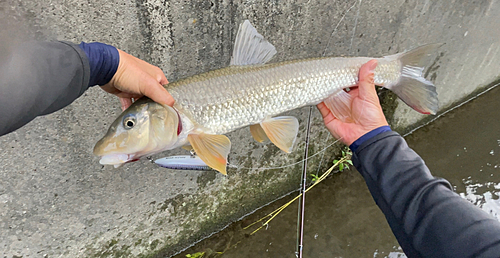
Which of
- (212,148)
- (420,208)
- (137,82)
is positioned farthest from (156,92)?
(420,208)

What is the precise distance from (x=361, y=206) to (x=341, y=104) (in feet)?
4.86

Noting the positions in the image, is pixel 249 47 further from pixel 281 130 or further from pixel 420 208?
pixel 420 208

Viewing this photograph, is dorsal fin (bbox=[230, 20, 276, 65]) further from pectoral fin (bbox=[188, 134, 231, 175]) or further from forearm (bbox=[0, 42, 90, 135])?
forearm (bbox=[0, 42, 90, 135])

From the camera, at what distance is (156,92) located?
1.14 metres

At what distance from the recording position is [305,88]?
4.69ft

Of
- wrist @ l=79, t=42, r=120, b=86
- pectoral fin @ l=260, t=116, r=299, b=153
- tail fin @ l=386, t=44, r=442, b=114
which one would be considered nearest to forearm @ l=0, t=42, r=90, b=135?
wrist @ l=79, t=42, r=120, b=86

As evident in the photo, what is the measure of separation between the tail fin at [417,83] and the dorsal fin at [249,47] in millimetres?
759

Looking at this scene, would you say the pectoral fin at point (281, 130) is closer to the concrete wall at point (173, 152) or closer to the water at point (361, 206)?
the concrete wall at point (173, 152)

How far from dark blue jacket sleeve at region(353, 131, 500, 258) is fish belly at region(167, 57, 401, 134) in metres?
0.37

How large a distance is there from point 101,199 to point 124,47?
97 cm

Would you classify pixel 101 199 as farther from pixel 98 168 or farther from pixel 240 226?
pixel 240 226

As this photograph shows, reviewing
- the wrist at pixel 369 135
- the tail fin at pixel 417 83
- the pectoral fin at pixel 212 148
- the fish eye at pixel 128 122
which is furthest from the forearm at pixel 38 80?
the tail fin at pixel 417 83

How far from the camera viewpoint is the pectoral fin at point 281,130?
141 cm

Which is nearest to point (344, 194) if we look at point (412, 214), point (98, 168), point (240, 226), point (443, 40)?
point (240, 226)
